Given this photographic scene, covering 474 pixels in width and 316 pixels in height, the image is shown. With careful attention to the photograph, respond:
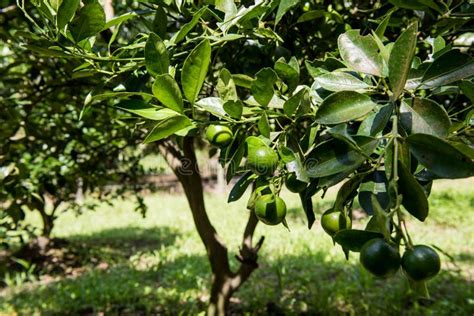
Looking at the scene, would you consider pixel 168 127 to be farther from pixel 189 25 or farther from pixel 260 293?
pixel 260 293

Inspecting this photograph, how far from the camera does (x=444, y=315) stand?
2670 millimetres

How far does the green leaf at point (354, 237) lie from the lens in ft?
1.58

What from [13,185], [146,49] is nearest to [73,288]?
[13,185]

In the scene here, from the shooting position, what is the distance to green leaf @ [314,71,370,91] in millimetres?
581

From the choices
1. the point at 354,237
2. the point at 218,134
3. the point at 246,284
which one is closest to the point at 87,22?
the point at 218,134

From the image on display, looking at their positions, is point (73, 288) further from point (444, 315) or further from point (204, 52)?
point (204, 52)

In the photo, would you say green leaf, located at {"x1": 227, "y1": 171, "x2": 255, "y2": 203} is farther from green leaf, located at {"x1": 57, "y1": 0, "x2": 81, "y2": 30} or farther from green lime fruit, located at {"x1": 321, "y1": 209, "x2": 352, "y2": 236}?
green leaf, located at {"x1": 57, "y1": 0, "x2": 81, "y2": 30}

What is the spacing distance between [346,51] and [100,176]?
79.3 inches

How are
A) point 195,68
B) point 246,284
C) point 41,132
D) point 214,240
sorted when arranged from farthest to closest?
1. point 246,284
2. point 214,240
3. point 41,132
4. point 195,68

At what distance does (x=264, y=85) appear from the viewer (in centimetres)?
57

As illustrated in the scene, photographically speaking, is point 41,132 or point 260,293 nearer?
point 41,132

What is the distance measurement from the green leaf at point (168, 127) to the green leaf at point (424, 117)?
0.85 ft

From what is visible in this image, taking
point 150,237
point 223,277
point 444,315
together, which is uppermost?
point 223,277

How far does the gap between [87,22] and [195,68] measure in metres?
0.20
